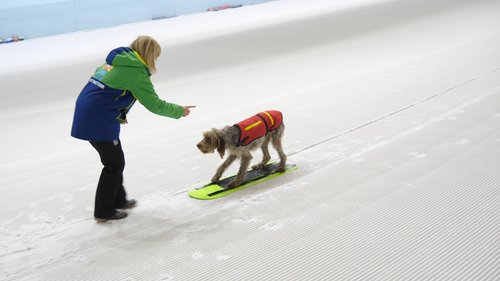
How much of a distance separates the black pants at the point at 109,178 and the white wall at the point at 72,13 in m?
6.87

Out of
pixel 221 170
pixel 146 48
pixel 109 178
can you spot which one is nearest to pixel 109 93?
pixel 146 48

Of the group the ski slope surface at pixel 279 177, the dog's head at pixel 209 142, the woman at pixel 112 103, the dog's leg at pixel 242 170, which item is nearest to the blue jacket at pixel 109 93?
the woman at pixel 112 103

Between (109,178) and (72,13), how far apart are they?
24.7 feet

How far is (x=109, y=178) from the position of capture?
290cm

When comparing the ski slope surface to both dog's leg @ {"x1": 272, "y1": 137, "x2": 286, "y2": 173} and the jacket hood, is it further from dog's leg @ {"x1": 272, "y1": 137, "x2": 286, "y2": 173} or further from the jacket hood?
the jacket hood

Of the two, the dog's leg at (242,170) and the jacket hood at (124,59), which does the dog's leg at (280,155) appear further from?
the jacket hood at (124,59)

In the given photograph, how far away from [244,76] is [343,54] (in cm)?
246

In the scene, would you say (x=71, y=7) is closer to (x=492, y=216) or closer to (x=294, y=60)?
(x=294, y=60)

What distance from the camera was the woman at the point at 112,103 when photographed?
271 centimetres

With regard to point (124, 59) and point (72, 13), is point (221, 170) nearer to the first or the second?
point (124, 59)

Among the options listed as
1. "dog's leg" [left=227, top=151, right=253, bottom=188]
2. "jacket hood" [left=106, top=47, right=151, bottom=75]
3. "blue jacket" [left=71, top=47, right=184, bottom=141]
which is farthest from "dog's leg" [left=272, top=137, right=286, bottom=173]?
"jacket hood" [left=106, top=47, right=151, bottom=75]

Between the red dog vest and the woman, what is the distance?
0.58 meters

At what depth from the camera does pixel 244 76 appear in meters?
7.48

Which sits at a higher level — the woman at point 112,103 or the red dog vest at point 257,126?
the woman at point 112,103
